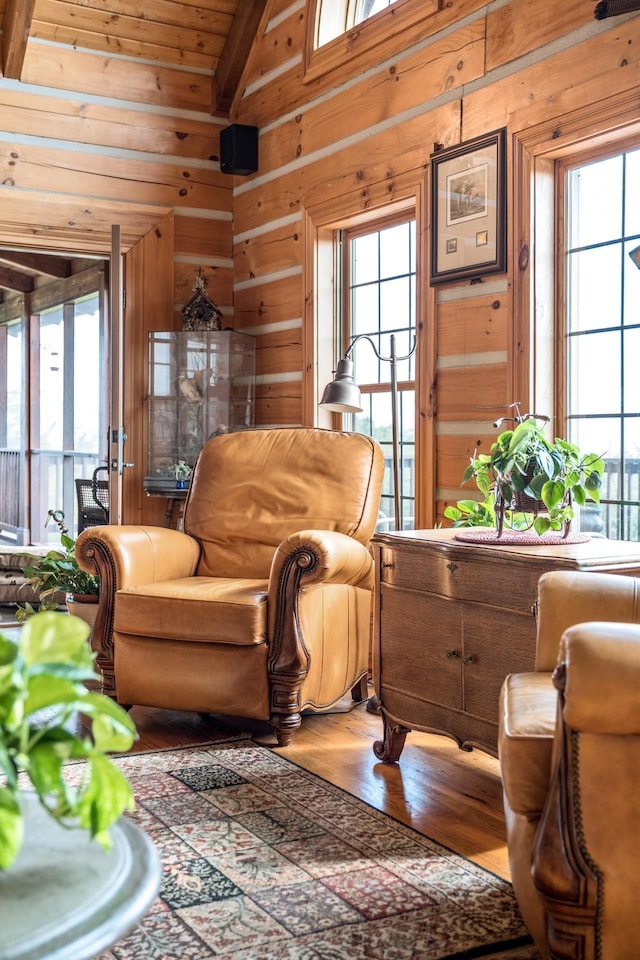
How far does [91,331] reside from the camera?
8.77m

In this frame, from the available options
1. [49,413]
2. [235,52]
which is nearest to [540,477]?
[235,52]

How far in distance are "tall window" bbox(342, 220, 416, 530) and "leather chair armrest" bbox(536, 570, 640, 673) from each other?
2075 mm

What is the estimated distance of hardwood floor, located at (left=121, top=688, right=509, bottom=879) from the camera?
249 centimetres

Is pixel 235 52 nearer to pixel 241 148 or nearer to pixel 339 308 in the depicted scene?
pixel 241 148

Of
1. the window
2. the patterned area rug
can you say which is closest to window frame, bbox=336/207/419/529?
the patterned area rug

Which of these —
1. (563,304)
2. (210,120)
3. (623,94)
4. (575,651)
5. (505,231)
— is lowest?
(575,651)

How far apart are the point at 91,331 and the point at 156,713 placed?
573 cm

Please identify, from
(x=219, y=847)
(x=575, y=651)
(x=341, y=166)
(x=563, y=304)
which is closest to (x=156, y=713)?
(x=219, y=847)

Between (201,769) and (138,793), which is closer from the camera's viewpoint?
(138,793)

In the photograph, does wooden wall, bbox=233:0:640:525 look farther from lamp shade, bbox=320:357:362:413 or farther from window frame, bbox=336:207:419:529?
lamp shade, bbox=320:357:362:413

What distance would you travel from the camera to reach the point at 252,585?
3.49 meters

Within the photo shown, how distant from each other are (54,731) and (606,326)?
2794 millimetres

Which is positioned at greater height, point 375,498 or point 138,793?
point 375,498

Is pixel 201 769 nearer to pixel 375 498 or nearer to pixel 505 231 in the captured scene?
pixel 375 498
